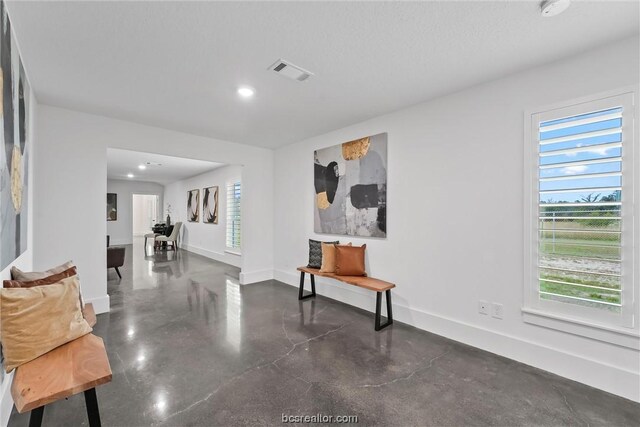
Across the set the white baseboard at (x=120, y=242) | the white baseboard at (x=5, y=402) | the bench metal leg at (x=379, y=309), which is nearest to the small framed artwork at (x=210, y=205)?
the white baseboard at (x=120, y=242)

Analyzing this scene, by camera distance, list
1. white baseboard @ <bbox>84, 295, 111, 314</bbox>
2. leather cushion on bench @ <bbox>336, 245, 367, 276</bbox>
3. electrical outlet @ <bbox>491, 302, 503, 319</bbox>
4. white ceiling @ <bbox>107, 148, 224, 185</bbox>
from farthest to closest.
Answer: white ceiling @ <bbox>107, 148, 224, 185</bbox> < leather cushion on bench @ <bbox>336, 245, 367, 276</bbox> < white baseboard @ <bbox>84, 295, 111, 314</bbox> < electrical outlet @ <bbox>491, 302, 503, 319</bbox>

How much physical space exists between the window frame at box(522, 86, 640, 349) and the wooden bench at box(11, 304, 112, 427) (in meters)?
3.05

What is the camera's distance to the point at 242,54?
79.3 inches

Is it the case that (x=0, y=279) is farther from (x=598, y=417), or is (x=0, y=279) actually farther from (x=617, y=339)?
(x=617, y=339)

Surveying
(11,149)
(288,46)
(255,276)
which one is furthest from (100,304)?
(288,46)

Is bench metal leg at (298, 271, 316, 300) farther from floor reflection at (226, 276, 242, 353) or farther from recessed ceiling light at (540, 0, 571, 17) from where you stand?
recessed ceiling light at (540, 0, 571, 17)

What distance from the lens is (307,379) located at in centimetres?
205

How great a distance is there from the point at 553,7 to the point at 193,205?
881 centimetres

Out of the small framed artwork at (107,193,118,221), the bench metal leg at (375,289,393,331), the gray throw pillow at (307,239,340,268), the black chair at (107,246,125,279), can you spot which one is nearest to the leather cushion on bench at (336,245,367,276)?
the gray throw pillow at (307,239,340,268)

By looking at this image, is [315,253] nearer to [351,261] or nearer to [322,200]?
[351,261]

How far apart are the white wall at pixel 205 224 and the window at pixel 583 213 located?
5450 mm

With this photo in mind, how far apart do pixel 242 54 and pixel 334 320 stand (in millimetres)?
2897

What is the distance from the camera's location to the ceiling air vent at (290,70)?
2.14 meters

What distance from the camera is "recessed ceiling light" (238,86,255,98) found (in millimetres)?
2574
